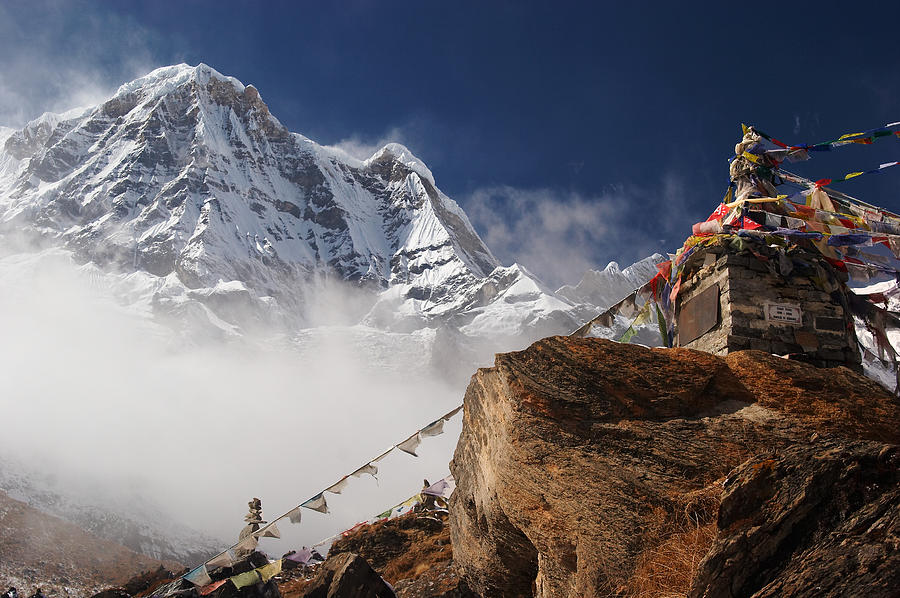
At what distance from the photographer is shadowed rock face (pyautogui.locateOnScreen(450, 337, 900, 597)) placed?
14.3 ft

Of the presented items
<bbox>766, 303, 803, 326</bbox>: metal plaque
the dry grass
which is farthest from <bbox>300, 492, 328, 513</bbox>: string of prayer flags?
<bbox>766, 303, 803, 326</bbox>: metal plaque

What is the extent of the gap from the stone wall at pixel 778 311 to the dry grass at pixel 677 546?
4.18m

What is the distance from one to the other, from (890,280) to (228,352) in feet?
503

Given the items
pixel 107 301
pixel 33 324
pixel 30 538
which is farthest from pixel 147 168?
pixel 30 538

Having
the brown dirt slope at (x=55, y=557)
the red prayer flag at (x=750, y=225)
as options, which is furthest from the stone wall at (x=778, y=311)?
the brown dirt slope at (x=55, y=557)

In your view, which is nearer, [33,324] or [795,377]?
[795,377]

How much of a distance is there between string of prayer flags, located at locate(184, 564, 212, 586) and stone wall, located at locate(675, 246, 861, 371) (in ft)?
35.7

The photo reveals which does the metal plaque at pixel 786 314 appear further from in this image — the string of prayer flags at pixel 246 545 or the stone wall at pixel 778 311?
the string of prayer flags at pixel 246 545

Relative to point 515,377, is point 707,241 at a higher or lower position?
higher

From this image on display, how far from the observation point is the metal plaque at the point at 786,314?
10.0 metres

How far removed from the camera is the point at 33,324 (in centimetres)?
13900

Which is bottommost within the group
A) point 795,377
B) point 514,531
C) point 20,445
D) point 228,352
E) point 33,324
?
point 514,531

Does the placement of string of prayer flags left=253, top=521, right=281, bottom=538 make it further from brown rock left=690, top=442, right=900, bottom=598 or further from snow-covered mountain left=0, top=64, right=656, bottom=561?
snow-covered mountain left=0, top=64, right=656, bottom=561

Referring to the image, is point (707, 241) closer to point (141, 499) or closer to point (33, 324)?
point (141, 499)
